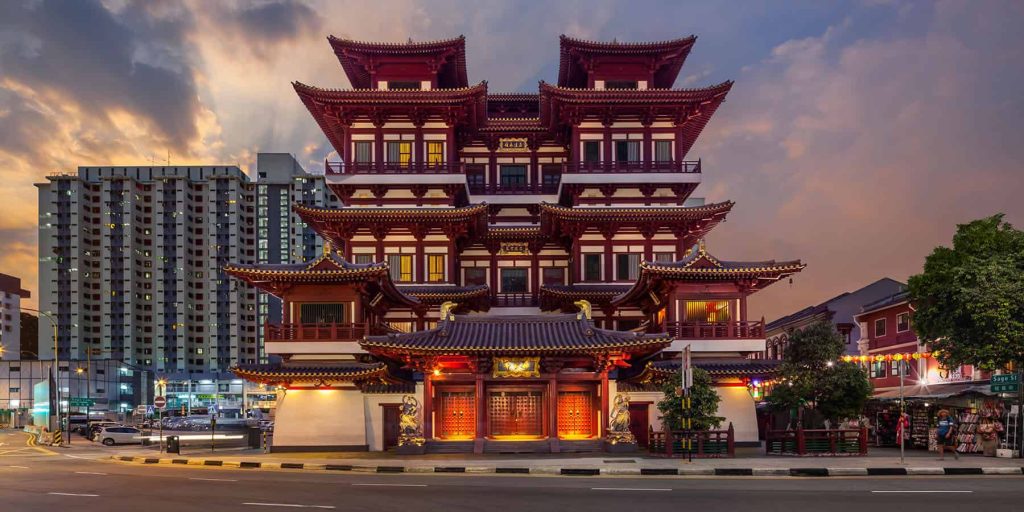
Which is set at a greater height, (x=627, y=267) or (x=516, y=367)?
(x=627, y=267)

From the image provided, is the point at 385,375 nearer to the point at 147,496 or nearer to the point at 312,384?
the point at 312,384

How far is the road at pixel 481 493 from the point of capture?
17.2 meters

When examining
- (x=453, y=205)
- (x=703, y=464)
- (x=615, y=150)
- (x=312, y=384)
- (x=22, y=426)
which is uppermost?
(x=615, y=150)

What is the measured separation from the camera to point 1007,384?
29266 millimetres

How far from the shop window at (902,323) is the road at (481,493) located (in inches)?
1305

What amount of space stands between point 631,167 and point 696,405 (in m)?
19.3

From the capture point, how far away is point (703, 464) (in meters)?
26.8

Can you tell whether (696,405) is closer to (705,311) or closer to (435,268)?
(705,311)

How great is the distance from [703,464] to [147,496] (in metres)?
18.3

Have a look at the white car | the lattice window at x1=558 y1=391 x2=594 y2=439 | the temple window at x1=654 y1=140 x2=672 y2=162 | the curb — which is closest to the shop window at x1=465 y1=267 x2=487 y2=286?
the temple window at x1=654 y1=140 x2=672 y2=162

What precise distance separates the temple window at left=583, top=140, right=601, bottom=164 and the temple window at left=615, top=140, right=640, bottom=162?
1149 mm

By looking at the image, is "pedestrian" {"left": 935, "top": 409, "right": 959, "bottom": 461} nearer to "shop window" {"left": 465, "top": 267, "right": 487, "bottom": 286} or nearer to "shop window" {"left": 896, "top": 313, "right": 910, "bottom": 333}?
"shop window" {"left": 896, "top": 313, "right": 910, "bottom": 333}

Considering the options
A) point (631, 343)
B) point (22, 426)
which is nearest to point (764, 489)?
point (631, 343)

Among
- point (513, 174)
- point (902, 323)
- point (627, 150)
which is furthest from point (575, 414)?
point (902, 323)
